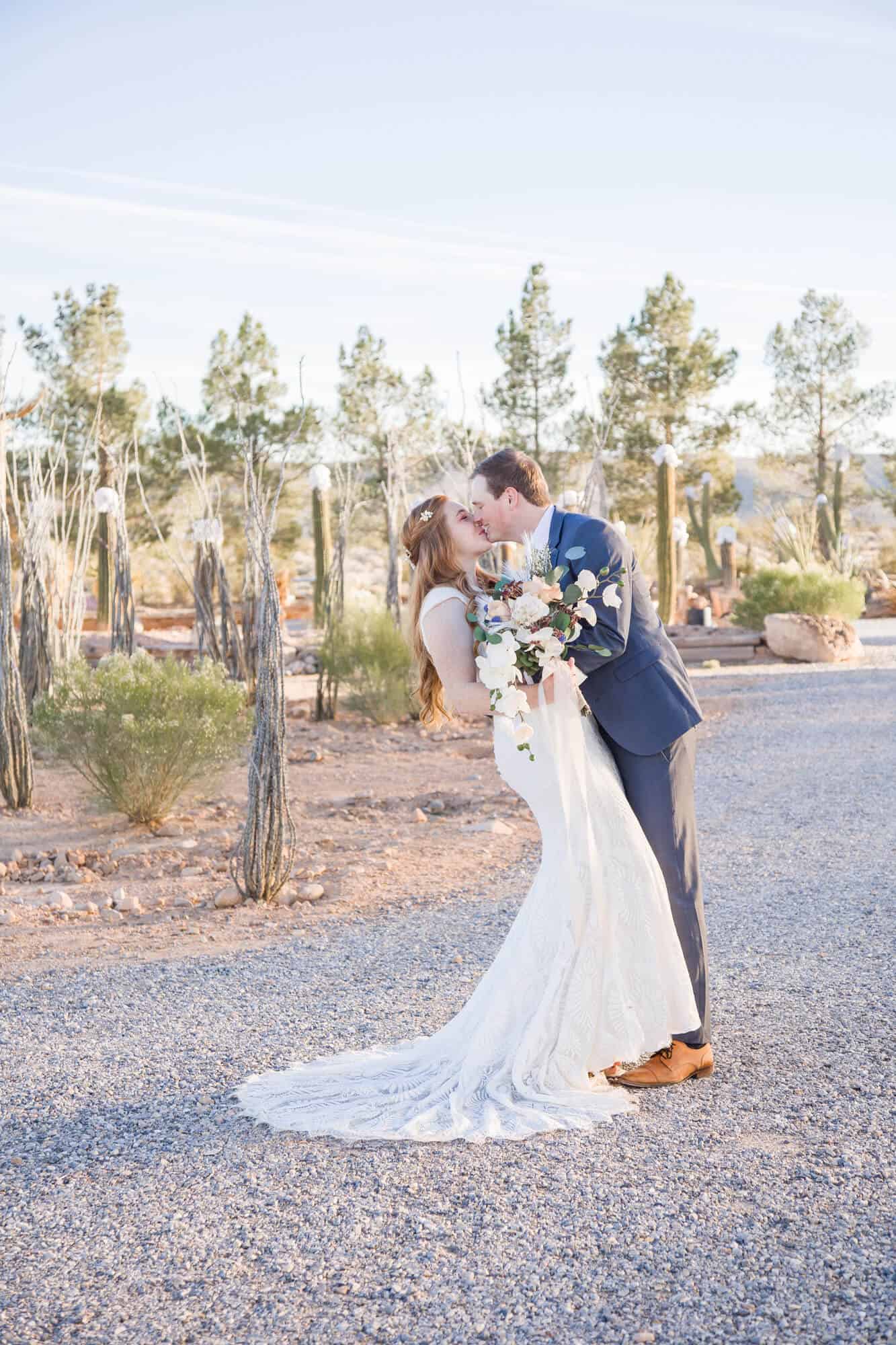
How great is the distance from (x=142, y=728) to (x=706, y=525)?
20.9m

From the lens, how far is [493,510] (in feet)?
9.73

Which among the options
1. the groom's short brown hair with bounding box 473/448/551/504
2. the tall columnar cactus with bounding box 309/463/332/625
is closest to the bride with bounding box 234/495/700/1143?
the groom's short brown hair with bounding box 473/448/551/504

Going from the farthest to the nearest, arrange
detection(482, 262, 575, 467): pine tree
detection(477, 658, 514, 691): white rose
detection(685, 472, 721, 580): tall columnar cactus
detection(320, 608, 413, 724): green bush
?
1. detection(482, 262, 575, 467): pine tree
2. detection(685, 472, 721, 580): tall columnar cactus
3. detection(320, 608, 413, 724): green bush
4. detection(477, 658, 514, 691): white rose

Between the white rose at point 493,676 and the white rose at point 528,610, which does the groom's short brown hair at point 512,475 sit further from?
the white rose at point 493,676

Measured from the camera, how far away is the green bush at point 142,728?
654 cm

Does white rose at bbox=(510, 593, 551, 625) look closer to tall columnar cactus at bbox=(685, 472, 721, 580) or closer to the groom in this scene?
the groom

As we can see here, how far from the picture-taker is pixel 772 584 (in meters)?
15.6

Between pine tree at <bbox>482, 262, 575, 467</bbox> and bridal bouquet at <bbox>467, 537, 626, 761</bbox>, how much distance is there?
2456 centimetres

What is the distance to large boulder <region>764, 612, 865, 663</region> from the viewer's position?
13789 mm

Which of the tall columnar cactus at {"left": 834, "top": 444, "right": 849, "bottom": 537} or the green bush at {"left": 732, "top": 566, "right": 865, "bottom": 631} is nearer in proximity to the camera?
the green bush at {"left": 732, "top": 566, "right": 865, "bottom": 631}

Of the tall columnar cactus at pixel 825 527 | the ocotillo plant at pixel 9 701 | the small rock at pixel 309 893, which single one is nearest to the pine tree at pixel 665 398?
the tall columnar cactus at pixel 825 527

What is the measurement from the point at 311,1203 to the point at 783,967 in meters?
2.07

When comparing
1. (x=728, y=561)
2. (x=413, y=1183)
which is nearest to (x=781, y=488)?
(x=728, y=561)

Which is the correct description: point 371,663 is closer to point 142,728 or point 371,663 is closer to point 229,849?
point 142,728
